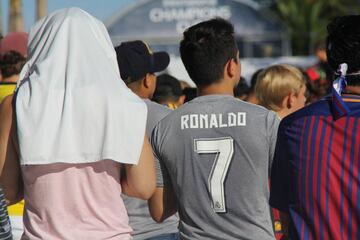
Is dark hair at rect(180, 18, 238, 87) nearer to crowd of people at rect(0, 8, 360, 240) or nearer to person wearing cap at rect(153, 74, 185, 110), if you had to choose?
crowd of people at rect(0, 8, 360, 240)

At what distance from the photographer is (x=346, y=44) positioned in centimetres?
318

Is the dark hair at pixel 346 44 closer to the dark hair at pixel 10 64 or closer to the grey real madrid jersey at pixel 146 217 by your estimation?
the grey real madrid jersey at pixel 146 217

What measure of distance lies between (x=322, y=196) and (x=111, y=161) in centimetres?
94

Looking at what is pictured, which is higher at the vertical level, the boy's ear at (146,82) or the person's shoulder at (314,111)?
the person's shoulder at (314,111)

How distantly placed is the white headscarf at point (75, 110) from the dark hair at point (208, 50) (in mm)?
563

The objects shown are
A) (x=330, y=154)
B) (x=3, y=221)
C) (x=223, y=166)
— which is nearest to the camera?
(x=330, y=154)

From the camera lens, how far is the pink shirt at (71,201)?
3.52 m

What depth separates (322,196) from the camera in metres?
3.15

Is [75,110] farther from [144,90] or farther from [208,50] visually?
[144,90]

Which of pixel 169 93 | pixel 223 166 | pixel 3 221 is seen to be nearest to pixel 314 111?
pixel 223 166

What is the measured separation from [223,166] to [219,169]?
2cm

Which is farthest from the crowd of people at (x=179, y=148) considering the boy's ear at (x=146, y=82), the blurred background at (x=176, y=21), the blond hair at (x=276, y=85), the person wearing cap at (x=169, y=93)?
the blurred background at (x=176, y=21)

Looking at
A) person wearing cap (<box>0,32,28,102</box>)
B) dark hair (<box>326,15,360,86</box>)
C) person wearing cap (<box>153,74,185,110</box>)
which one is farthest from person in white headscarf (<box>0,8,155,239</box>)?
person wearing cap (<box>153,74,185,110</box>)

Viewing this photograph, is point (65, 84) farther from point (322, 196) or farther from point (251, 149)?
point (322, 196)
